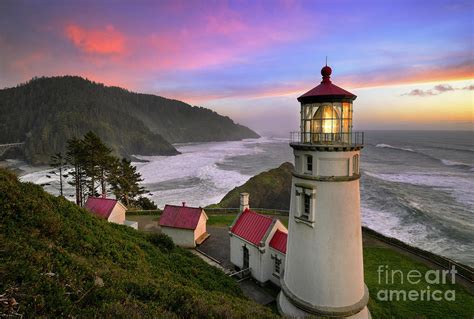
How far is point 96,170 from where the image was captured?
77.5 ft

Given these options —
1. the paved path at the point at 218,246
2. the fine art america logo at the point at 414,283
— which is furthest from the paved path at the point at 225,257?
the fine art america logo at the point at 414,283

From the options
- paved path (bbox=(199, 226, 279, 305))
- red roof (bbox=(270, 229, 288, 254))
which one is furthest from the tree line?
red roof (bbox=(270, 229, 288, 254))

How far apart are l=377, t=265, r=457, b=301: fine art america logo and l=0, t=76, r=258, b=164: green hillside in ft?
273

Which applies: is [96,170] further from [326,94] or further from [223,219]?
[326,94]

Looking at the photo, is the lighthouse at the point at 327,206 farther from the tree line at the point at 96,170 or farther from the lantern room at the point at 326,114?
the tree line at the point at 96,170

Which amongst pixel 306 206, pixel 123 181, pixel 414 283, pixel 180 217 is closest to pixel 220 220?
pixel 180 217

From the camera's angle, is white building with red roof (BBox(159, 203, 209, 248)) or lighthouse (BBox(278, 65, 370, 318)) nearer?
lighthouse (BBox(278, 65, 370, 318))

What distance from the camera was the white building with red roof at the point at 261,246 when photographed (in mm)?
11766

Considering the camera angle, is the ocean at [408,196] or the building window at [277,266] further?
the ocean at [408,196]

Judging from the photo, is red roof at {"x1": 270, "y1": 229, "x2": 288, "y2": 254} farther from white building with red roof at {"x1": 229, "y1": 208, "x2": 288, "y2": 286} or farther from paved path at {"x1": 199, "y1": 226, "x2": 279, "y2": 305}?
paved path at {"x1": 199, "y1": 226, "x2": 279, "y2": 305}

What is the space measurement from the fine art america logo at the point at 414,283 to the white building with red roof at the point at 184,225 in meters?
9.89

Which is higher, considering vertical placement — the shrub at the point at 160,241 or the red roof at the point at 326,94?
the red roof at the point at 326,94

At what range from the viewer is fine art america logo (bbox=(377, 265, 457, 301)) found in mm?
11461

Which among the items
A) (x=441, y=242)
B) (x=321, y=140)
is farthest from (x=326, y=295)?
(x=441, y=242)
